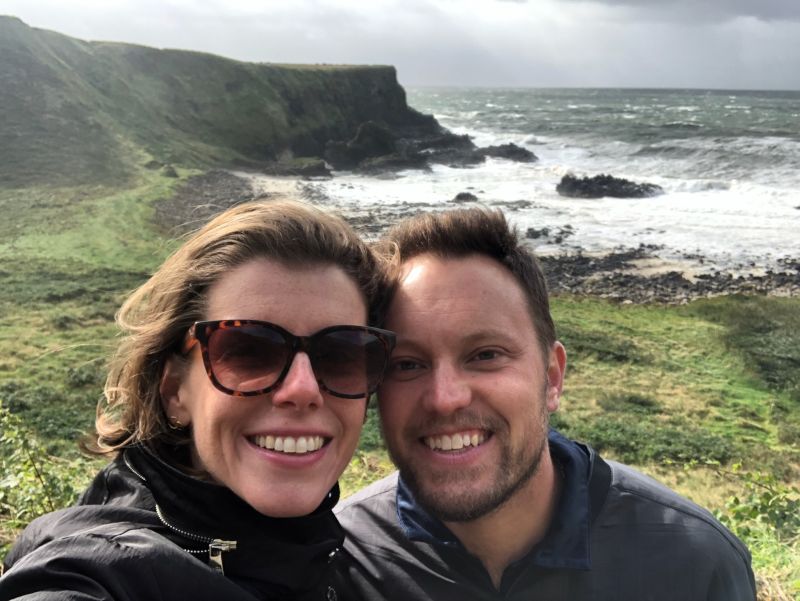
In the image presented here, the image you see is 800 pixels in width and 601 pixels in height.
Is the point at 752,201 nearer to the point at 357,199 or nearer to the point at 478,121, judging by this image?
the point at 357,199

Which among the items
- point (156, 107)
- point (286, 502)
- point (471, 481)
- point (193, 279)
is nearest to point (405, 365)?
point (471, 481)

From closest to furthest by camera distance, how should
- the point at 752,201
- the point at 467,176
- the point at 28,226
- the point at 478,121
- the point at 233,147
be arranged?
the point at 28,226 < the point at 752,201 < the point at 467,176 < the point at 233,147 < the point at 478,121

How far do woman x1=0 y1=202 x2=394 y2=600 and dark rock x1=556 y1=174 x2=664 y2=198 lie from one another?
34746 millimetres

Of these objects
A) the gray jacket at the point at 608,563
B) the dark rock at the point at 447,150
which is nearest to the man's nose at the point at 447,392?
the gray jacket at the point at 608,563

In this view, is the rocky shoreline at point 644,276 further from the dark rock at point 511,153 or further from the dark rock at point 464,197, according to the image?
the dark rock at point 511,153

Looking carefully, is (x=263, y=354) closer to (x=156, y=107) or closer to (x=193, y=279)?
(x=193, y=279)

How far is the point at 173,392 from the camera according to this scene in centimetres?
198

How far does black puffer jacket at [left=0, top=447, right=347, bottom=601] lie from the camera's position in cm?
142

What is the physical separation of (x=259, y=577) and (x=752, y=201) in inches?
1432

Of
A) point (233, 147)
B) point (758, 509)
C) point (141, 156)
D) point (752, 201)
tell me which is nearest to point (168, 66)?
point (233, 147)

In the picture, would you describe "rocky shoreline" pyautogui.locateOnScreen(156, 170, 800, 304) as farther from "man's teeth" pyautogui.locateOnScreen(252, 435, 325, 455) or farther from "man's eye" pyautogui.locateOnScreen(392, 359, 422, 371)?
"man's teeth" pyautogui.locateOnScreen(252, 435, 325, 455)

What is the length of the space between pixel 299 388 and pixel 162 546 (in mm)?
513

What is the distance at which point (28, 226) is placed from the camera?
870 inches

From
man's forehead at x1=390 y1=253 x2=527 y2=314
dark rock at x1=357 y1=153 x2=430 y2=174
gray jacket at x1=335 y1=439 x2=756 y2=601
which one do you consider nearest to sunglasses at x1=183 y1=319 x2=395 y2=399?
man's forehead at x1=390 y1=253 x2=527 y2=314
